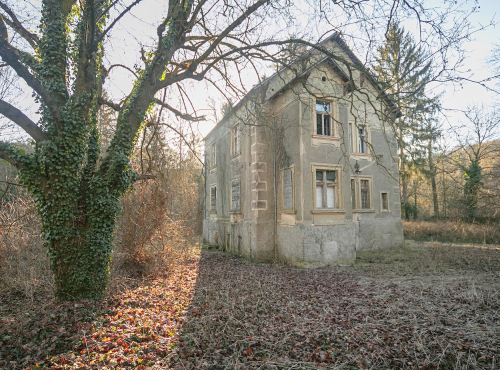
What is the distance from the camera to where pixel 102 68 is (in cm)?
727

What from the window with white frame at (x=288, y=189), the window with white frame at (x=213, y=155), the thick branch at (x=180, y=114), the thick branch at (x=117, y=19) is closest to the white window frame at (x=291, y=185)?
the window with white frame at (x=288, y=189)

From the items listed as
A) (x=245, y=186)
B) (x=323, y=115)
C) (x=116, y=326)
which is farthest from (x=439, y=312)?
(x=245, y=186)

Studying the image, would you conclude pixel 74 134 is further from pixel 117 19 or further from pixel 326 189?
pixel 326 189

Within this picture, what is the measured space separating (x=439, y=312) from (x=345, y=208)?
6.78 meters

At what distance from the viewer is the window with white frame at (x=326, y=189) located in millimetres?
11516

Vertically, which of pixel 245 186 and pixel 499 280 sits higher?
pixel 245 186

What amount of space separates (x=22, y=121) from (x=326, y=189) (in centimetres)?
980

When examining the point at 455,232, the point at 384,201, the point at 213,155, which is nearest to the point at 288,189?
the point at 384,201

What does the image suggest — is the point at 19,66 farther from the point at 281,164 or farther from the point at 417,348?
the point at 281,164

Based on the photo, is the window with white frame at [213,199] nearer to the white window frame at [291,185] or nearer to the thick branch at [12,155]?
the white window frame at [291,185]

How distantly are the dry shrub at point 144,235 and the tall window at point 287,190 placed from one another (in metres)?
5.02

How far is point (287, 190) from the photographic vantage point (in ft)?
39.7

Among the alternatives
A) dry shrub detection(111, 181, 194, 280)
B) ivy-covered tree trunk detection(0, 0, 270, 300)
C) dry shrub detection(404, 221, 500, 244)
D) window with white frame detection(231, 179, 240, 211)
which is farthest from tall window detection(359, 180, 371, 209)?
ivy-covered tree trunk detection(0, 0, 270, 300)

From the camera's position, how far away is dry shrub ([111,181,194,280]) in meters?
8.88
